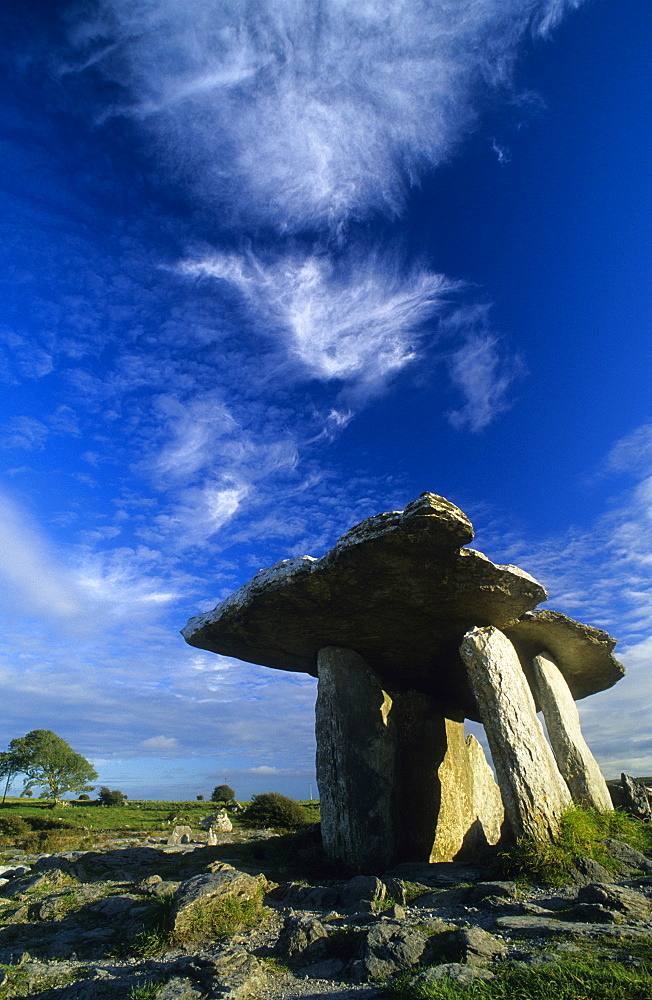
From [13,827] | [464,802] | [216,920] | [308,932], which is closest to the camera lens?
[308,932]

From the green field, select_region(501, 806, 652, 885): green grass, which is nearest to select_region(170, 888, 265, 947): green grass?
select_region(501, 806, 652, 885): green grass

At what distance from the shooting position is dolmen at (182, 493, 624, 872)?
8945 mm

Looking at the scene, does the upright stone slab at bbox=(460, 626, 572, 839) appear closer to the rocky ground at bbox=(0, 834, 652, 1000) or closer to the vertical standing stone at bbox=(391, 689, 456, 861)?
the rocky ground at bbox=(0, 834, 652, 1000)

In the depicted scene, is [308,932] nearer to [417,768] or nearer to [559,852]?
[559,852]

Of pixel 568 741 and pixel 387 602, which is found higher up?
pixel 387 602

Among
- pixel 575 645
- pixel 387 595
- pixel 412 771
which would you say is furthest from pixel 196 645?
pixel 575 645

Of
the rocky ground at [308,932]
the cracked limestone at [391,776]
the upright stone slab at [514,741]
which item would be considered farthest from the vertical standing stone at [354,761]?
the upright stone slab at [514,741]

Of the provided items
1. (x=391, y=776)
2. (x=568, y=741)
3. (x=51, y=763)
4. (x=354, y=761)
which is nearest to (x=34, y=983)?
(x=354, y=761)

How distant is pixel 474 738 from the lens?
13766 millimetres

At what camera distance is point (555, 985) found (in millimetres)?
3486

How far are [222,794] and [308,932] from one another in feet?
141

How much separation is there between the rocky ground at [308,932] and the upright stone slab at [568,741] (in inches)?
138

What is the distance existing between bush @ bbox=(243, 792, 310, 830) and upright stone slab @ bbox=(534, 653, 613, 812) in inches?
453

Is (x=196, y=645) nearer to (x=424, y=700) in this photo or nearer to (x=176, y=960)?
(x=424, y=700)
